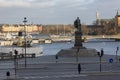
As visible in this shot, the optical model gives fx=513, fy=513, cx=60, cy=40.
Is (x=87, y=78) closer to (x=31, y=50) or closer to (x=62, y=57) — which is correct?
(x=62, y=57)

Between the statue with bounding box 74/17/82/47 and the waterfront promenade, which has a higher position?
the statue with bounding box 74/17/82/47

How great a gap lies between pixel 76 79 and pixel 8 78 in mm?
6349

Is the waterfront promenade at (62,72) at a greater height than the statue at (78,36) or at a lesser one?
lesser

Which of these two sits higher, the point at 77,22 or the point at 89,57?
the point at 77,22

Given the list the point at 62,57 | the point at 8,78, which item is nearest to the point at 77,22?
the point at 62,57

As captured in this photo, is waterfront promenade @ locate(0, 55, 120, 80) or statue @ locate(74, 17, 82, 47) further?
statue @ locate(74, 17, 82, 47)

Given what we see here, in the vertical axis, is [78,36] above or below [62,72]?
above

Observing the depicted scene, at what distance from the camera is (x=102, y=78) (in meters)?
42.5

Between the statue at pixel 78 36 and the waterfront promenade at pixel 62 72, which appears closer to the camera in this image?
the waterfront promenade at pixel 62 72

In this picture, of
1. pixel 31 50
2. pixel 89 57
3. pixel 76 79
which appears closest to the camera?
pixel 76 79

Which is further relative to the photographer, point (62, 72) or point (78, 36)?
point (78, 36)

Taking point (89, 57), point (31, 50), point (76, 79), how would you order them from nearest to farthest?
point (76, 79)
point (89, 57)
point (31, 50)

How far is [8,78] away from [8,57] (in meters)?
38.4

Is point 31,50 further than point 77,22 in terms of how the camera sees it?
Yes
